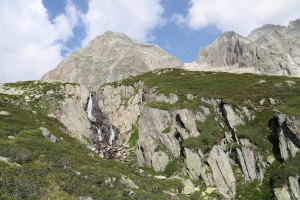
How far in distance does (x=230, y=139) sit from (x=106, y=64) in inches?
5154

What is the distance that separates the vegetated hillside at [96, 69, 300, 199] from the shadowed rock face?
92786mm

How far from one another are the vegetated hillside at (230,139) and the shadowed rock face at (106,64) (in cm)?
9279

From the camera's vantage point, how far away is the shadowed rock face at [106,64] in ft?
442

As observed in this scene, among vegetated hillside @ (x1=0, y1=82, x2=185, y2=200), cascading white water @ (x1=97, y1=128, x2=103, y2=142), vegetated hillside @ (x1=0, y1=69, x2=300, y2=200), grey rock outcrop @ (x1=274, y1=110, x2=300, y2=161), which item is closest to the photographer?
vegetated hillside @ (x1=0, y1=82, x2=185, y2=200)

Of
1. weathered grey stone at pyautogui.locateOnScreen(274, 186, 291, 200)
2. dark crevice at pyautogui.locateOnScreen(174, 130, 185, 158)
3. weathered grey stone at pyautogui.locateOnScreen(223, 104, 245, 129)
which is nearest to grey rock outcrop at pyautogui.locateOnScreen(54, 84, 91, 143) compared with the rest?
dark crevice at pyautogui.locateOnScreen(174, 130, 185, 158)

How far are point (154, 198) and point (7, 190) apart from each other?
10.2m

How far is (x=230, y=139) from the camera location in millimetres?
29969

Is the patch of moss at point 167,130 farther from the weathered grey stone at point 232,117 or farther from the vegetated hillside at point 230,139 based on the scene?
the weathered grey stone at point 232,117

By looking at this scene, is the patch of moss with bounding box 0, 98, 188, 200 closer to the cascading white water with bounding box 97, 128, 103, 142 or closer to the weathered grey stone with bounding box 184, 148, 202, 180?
the weathered grey stone with bounding box 184, 148, 202, 180

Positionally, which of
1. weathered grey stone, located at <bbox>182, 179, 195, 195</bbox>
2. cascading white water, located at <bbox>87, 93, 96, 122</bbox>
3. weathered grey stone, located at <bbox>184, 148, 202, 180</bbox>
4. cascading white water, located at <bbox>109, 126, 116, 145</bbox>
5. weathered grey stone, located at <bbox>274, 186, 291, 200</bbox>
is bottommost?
weathered grey stone, located at <bbox>274, 186, 291, 200</bbox>

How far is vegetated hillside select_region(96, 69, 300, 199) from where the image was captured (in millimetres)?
23188

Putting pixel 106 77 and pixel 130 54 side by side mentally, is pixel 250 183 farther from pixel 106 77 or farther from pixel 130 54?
pixel 130 54

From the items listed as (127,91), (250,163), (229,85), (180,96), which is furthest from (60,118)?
(229,85)

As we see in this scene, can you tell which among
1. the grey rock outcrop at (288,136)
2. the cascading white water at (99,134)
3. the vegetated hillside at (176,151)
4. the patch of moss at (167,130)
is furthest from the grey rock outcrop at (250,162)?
the cascading white water at (99,134)
